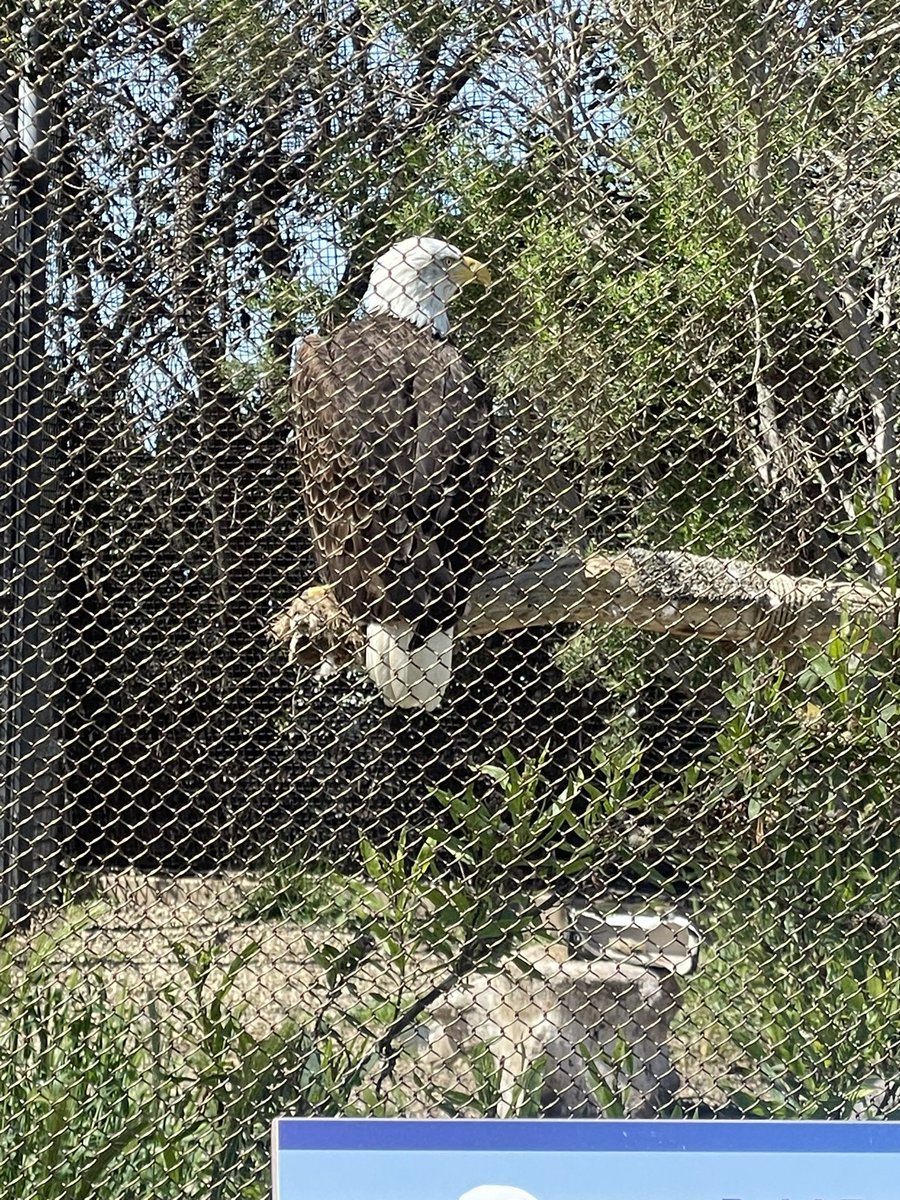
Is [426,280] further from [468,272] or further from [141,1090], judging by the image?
[141,1090]

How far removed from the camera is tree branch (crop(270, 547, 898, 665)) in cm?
199

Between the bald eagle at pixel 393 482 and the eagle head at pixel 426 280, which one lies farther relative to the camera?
the eagle head at pixel 426 280

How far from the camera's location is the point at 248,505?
2168mm

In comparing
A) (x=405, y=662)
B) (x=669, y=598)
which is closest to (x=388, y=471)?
(x=405, y=662)

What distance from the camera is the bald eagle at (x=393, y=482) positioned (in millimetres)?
2045

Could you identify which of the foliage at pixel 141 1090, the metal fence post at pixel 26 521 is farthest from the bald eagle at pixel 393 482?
the foliage at pixel 141 1090

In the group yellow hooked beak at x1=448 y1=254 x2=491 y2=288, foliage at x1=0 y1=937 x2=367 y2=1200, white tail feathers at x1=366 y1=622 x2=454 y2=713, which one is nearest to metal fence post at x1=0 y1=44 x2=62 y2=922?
foliage at x1=0 y1=937 x2=367 y2=1200

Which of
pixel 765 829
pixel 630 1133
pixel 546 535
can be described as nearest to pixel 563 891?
pixel 765 829

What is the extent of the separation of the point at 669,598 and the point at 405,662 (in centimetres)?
45

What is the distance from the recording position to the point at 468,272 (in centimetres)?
235

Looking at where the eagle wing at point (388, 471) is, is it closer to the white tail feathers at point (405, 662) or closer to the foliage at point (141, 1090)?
the white tail feathers at point (405, 662)

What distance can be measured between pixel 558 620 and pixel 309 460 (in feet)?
1.59

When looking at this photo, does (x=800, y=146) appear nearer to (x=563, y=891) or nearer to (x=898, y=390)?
(x=898, y=390)

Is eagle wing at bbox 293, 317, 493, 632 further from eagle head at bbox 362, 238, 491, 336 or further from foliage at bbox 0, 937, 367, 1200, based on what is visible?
foliage at bbox 0, 937, 367, 1200
